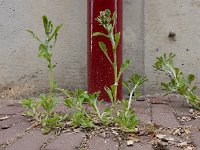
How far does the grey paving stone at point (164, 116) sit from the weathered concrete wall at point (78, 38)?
0.41 meters

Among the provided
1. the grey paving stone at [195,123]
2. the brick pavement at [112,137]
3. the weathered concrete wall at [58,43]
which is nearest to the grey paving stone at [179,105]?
the brick pavement at [112,137]

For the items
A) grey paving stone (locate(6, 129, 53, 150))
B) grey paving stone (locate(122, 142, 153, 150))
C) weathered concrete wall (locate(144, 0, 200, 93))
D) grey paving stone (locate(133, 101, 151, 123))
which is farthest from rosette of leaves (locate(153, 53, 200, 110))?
grey paving stone (locate(6, 129, 53, 150))

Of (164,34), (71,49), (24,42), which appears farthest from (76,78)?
(164,34)

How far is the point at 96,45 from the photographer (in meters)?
2.40

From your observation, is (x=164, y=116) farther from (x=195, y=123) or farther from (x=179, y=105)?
(x=179, y=105)

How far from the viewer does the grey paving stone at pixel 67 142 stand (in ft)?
5.33

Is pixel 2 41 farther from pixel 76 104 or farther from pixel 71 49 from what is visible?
pixel 76 104

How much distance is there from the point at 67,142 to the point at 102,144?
14 centimetres

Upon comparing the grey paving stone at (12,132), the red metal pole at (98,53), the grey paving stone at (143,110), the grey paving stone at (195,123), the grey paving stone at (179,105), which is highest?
the red metal pole at (98,53)

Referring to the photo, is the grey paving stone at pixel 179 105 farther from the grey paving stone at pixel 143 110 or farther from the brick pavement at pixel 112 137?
the grey paving stone at pixel 143 110

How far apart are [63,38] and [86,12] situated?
219mm

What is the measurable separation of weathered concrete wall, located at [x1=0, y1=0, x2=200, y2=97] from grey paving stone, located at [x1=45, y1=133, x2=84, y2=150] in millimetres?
1008

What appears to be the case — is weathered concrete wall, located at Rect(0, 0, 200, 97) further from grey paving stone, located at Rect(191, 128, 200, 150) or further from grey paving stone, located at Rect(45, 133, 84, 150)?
grey paving stone, located at Rect(45, 133, 84, 150)

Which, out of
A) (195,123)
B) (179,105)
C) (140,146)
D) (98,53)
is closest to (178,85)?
(179,105)
